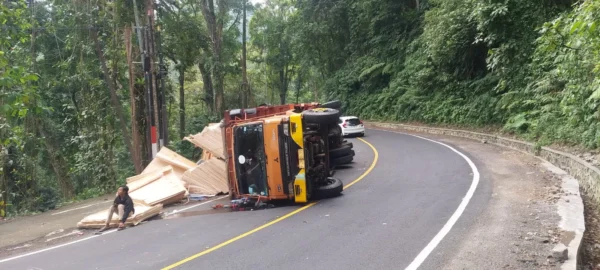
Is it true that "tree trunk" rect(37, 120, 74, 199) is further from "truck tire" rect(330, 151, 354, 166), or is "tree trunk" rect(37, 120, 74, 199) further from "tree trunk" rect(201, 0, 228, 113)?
"truck tire" rect(330, 151, 354, 166)

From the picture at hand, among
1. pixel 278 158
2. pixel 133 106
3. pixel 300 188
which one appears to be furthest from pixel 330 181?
pixel 133 106

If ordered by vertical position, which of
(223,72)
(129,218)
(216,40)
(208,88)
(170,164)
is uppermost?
(216,40)

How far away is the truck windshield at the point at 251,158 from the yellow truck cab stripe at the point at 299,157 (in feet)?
2.53

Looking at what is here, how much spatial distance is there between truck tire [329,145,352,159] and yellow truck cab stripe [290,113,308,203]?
16.9ft

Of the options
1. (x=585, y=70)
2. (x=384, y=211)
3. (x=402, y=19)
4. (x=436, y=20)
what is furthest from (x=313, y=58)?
(x=384, y=211)

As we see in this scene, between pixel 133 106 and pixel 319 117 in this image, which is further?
pixel 133 106

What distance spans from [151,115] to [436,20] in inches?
670

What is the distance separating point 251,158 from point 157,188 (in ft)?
11.7

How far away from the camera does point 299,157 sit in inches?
424

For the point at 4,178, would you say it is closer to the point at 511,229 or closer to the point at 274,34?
the point at 511,229

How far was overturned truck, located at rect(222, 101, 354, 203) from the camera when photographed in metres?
10.7

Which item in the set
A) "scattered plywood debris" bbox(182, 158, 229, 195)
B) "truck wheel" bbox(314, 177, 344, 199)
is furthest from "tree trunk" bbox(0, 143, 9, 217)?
"truck wheel" bbox(314, 177, 344, 199)

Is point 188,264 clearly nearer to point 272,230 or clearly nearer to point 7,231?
point 272,230

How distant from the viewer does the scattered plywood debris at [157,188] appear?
12492 mm
